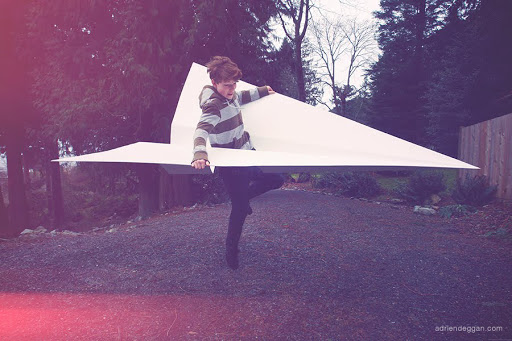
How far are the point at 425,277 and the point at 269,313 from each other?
1.55 metres

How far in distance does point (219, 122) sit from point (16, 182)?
9392mm

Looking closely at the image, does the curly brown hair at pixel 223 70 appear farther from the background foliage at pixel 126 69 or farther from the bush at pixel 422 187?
the bush at pixel 422 187

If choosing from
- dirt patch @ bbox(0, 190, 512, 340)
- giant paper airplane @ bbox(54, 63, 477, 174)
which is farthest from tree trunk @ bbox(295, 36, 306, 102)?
giant paper airplane @ bbox(54, 63, 477, 174)

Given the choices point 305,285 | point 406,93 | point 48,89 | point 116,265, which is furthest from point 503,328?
point 406,93

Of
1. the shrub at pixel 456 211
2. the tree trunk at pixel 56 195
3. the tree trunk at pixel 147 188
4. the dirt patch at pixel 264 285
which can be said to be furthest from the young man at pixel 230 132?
the tree trunk at pixel 56 195

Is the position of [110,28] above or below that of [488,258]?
above

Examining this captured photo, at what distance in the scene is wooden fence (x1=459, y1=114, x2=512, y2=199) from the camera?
5.86 metres

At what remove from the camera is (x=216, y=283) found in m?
2.73

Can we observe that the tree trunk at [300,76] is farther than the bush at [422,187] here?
Yes

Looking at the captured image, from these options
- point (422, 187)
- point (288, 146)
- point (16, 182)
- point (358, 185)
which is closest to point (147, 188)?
point (16, 182)

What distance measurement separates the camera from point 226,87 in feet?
8.60

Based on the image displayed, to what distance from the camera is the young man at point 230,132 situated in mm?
2574

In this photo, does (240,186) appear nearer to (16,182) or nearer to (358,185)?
(358,185)

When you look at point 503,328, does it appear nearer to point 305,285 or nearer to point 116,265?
point 305,285
